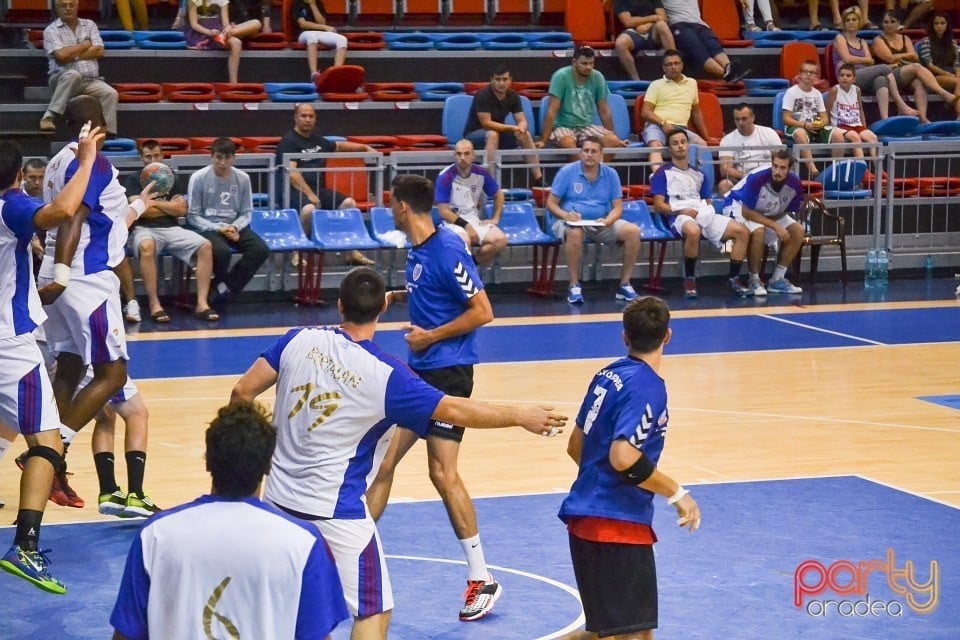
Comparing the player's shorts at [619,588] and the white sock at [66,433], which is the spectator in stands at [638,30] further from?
the player's shorts at [619,588]

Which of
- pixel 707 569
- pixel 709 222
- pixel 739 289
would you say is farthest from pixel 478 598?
pixel 739 289

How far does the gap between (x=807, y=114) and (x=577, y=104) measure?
2.90 meters

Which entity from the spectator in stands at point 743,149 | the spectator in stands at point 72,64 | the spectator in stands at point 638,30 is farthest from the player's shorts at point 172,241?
the spectator in stands at point 638,30

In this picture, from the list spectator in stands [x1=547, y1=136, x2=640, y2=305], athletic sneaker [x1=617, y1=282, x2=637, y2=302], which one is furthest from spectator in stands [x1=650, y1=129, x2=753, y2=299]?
athletic sneaker [x1=617, y1=282, x2=637, y2=302]

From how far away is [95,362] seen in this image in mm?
7441

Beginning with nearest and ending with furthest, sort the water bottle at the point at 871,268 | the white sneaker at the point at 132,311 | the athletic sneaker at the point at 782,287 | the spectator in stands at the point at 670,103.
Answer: the white sneaker at the point at 132,311 < the athletic sneaker at the point at 782,287 < the water bottle at the point at 871,268 < the spectator in stands at the point at 670,103

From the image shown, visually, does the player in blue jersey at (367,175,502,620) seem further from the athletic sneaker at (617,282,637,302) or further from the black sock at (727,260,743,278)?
the black sock at (727,260,743,278)

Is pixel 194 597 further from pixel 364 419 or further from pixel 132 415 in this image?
pixel 132 415

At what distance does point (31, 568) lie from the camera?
613 centimetres

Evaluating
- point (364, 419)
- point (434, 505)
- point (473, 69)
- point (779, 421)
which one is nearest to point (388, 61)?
point (473, 69)

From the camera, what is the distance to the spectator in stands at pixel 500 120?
16.5 metres

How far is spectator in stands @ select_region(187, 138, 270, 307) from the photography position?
14.1 meters

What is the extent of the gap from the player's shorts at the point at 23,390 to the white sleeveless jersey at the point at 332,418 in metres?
1.88

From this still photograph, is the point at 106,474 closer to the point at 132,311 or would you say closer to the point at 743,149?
the point at 132,311
